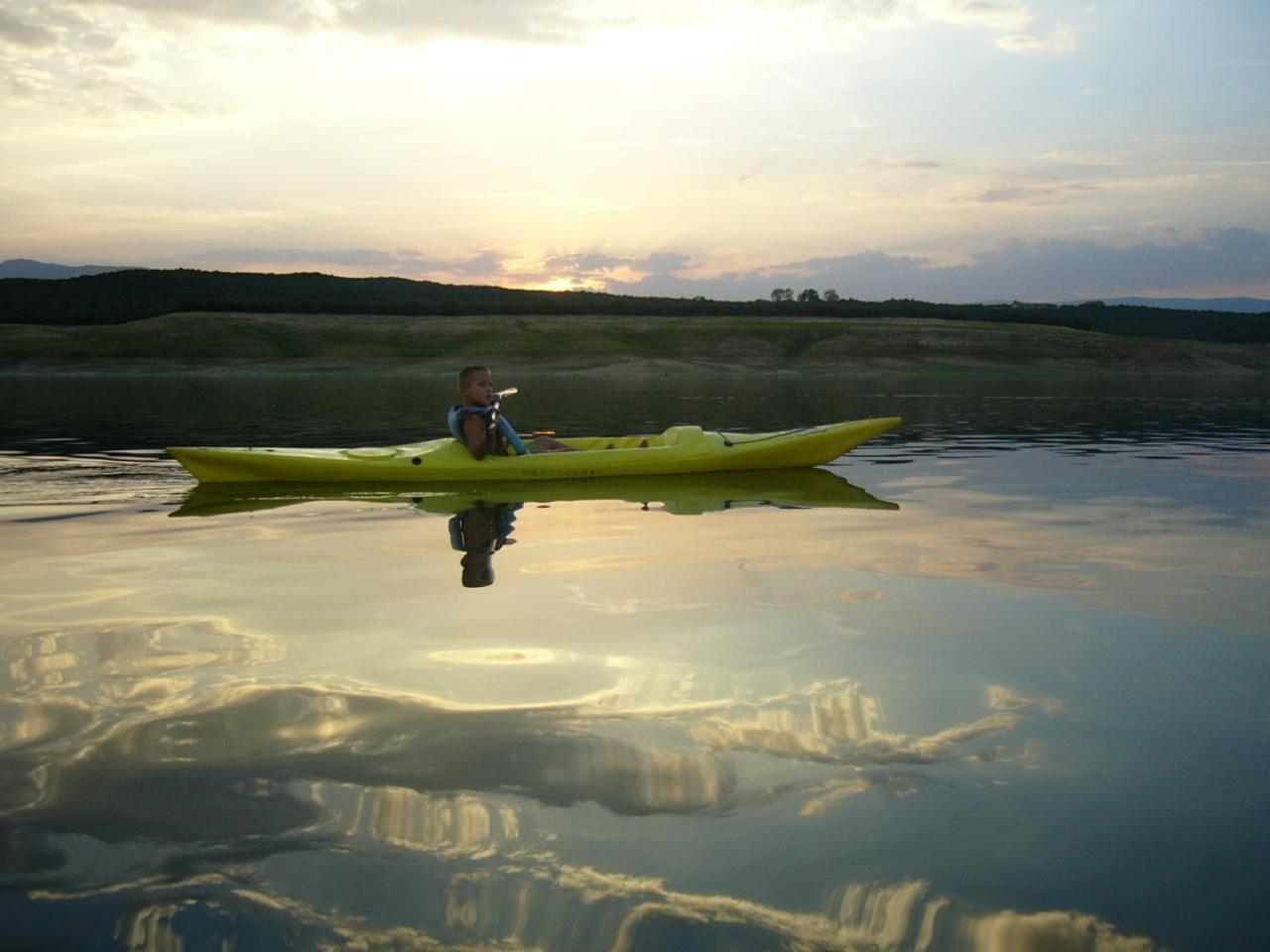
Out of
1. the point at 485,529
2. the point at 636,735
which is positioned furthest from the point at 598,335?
the point at 636,735

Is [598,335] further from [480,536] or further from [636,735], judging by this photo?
[636,735]

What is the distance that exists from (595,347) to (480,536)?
285 ft

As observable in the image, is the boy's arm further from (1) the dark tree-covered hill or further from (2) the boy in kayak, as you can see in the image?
(1) the dark tree-covered hill

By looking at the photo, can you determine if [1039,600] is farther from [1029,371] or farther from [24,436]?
[1029,371]

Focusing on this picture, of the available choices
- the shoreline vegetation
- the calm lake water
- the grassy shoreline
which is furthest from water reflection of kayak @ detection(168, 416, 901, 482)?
the shoreline vegetation

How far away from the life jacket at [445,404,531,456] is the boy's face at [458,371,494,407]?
0.09m

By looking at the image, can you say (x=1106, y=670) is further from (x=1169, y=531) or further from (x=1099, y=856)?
(x=1169, y=531)

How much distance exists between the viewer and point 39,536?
1128 centimetres

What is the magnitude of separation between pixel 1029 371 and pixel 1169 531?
7692cm

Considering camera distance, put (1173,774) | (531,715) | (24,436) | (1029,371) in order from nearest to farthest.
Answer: (1173,774) → (531,715) → (24,436) → (1029,371)

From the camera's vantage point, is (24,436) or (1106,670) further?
(24,436)

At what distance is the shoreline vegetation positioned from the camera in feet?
292

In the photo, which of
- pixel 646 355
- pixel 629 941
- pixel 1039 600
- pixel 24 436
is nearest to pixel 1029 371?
pixel 646 355

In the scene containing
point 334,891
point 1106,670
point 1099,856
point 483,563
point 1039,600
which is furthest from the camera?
point 483,563
